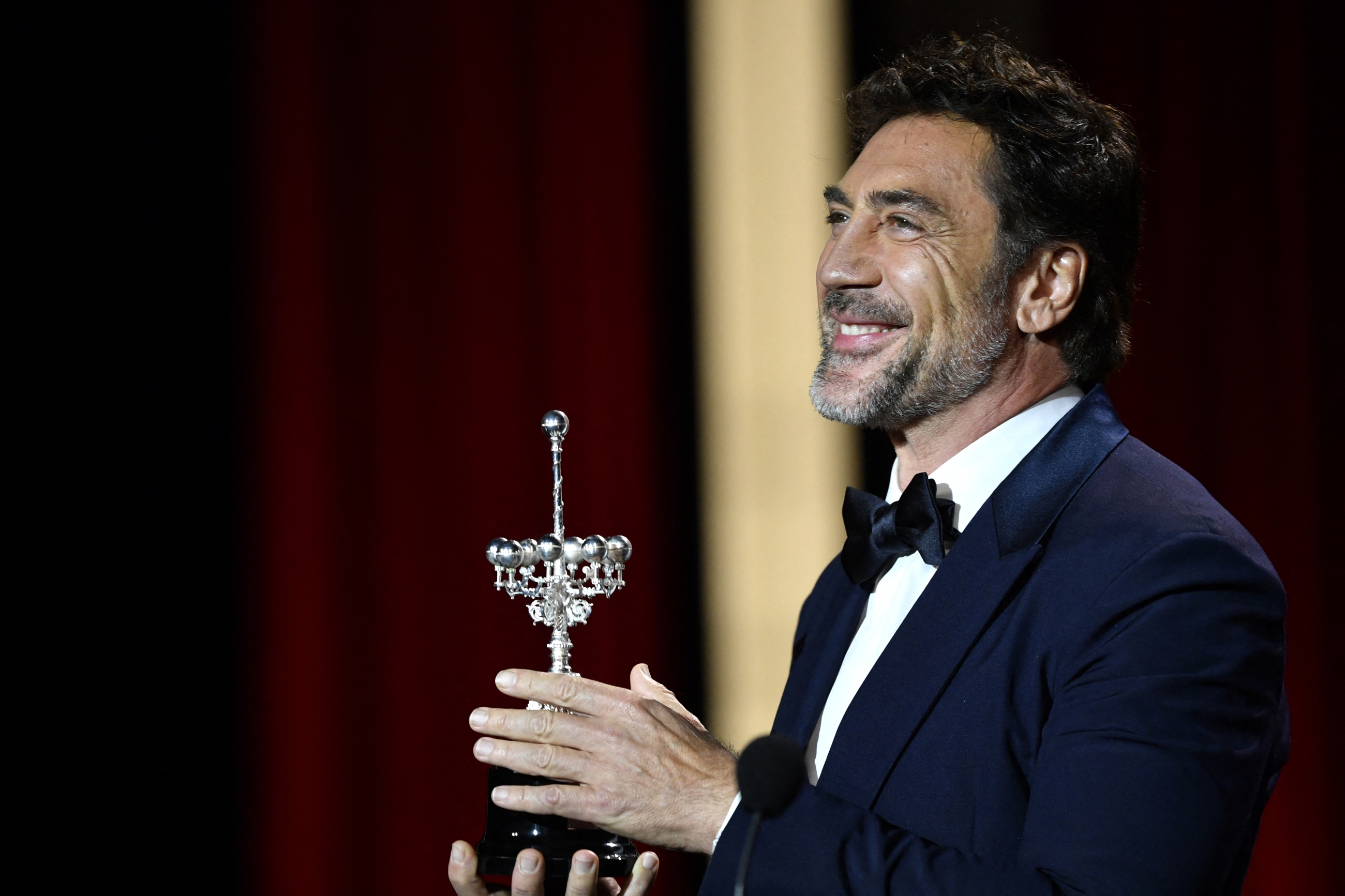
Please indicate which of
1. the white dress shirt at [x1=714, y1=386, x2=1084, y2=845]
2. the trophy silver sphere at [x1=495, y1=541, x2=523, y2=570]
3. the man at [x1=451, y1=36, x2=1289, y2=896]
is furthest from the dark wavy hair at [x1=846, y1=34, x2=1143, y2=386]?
the trophy silver sphere at [x1=495, y1=541, x2=523, y2=570]

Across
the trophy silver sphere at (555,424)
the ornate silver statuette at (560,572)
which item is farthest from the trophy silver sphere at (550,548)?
the trophy silver sphere at (555,424)

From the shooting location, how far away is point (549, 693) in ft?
4.17

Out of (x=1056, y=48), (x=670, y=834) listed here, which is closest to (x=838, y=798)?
(x=670, y=834)

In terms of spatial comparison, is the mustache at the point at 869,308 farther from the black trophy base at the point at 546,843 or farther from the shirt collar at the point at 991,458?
the black trophy base at the point at 546,843

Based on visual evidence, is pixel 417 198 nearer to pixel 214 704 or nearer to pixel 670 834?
pixel 214 704

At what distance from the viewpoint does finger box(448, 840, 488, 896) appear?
141 centimetres

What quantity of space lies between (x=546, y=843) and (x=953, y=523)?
590 millimetres

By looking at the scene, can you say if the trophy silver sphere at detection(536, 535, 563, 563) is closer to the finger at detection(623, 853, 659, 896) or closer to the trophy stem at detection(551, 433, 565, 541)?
the trophy stem at detection(551, 433, 565, 541)

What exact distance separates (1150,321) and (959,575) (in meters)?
1.67

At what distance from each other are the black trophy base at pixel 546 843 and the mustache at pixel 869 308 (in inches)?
28.1

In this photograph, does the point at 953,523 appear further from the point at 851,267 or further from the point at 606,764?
the point at 606,764

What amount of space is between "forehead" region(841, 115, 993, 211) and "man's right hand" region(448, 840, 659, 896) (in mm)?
882

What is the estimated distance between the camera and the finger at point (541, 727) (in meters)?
1.27

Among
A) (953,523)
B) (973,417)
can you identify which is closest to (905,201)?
(973,417)
